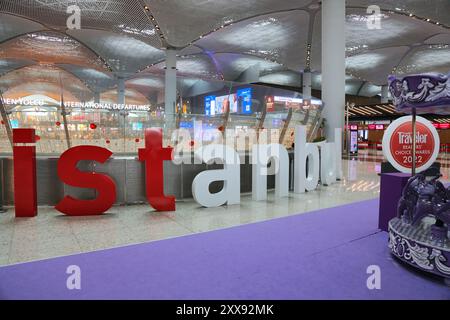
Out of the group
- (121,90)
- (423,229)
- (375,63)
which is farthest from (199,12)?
(375,63)

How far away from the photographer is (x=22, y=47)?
32.1 m

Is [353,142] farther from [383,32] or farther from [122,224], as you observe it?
[122,224]

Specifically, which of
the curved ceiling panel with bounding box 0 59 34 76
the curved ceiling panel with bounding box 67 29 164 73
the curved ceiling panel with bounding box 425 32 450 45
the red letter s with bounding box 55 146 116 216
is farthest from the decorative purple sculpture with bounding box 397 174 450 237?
the curved ceiling panel with bounding box 0 59 34 76

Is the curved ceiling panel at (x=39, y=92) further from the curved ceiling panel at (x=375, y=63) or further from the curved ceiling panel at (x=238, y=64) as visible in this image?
the curved ceiling panel at (x=375, y=63)

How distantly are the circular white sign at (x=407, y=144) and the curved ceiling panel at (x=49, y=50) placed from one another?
30259 mm

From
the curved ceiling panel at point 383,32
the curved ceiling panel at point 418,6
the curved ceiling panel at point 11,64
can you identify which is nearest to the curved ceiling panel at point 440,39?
the curved ceiling panel at point 383,32

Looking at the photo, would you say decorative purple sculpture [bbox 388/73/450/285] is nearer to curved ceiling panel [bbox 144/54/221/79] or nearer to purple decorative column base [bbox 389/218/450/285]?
purple decorative column base [bbox 389/218/450/285]

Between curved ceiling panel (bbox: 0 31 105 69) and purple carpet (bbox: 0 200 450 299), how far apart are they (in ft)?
99.5

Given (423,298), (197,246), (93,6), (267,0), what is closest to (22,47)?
(93,6)

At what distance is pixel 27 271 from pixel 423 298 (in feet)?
13.1

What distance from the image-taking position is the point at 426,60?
3647 cm

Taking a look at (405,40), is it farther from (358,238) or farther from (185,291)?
(185,291)

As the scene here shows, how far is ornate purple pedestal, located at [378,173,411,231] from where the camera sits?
4.87 m

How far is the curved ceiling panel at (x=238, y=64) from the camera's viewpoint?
36.2 metres
